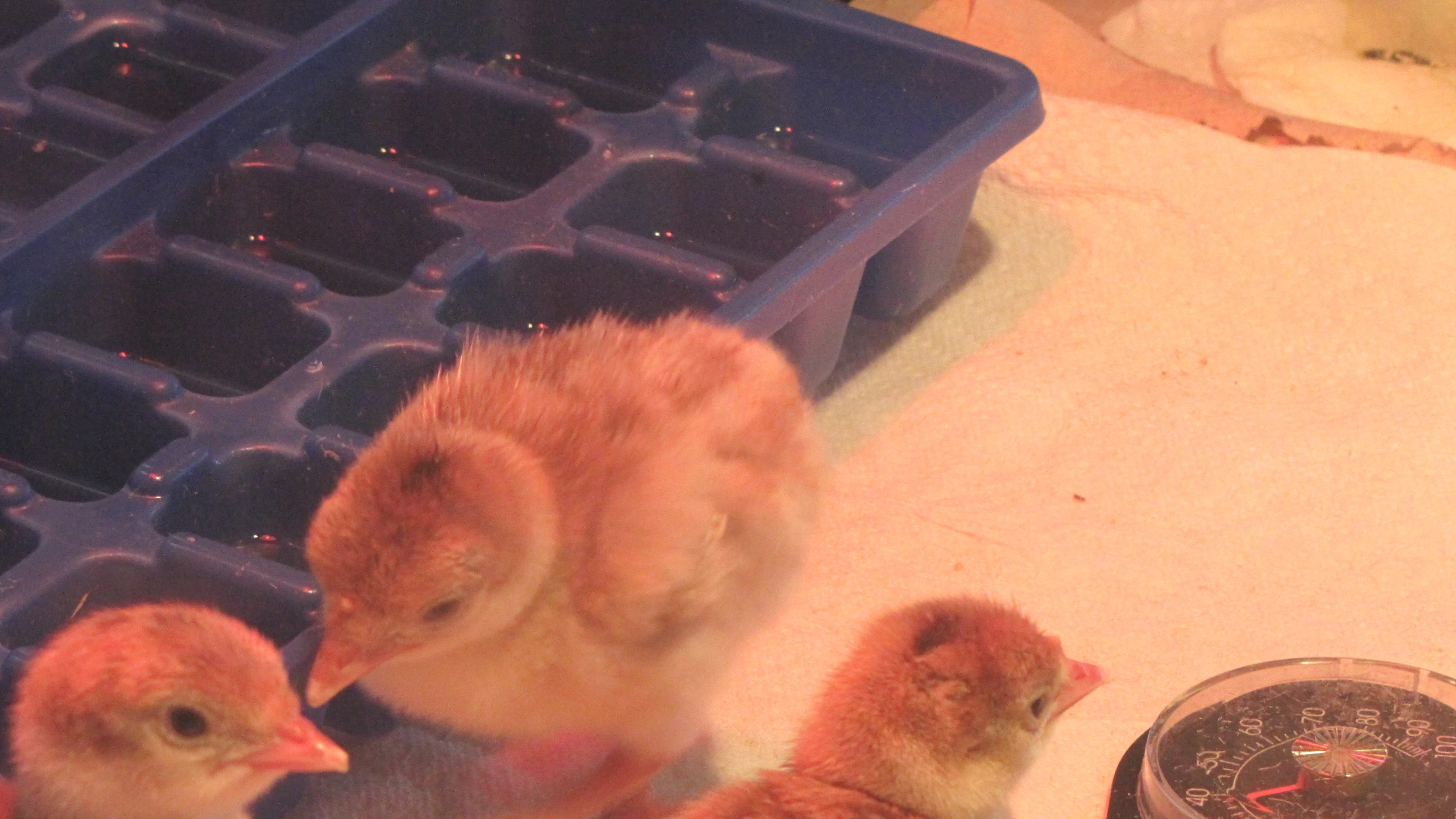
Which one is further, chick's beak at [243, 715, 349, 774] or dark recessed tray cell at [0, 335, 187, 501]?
dark recessed tray cell at [0, 335, 187, 501]

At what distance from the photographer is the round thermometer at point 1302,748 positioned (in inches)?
67.7

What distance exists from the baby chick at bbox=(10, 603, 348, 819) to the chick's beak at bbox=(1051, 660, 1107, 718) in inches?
28.1

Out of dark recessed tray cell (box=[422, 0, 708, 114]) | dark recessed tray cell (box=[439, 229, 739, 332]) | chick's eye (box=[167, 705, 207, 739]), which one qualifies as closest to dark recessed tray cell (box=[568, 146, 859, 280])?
dark recessed tray cell (box=[439, 229, 739, 332])

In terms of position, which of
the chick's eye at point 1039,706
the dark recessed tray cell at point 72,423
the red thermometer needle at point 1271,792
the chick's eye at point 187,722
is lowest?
the dark recessed tray cell at point 72,423

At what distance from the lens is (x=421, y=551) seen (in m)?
1.42

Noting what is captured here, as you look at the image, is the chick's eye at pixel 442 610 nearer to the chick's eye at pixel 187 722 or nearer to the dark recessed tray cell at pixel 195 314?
the chick's eye at pixel 187 722

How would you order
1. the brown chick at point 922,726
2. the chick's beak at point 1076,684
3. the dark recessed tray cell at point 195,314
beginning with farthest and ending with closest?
1. the dark recessed tray cell at point 195,314
2. the chick's beak at point 1076,684
3. the brown chick at point 922,726

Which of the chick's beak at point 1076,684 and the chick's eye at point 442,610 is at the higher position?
the chick's eye at point 442,610

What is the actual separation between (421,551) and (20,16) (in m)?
1.89

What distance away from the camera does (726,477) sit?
62.3 inches

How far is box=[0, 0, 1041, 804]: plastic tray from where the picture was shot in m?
1.94

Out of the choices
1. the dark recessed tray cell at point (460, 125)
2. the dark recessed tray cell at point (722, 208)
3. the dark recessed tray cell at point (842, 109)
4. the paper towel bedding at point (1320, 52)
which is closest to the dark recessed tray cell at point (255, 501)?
the dark recessed tray cell at point (722, 208)

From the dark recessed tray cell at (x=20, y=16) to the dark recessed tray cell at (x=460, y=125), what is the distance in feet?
1.99

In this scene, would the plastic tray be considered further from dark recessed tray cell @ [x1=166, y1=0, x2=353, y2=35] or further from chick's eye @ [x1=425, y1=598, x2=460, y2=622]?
chick's eye @ [x1=425, y1=598, x2=460, y2=622]
